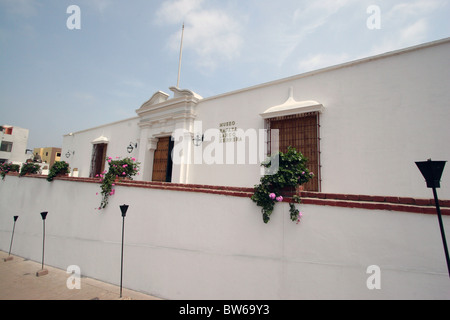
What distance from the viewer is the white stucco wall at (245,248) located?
3.12 m

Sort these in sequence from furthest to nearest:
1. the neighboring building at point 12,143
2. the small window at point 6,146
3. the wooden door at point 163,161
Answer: the small window at point 6,146
the neighboring building at point 12,143
the wooden door at point 163,161

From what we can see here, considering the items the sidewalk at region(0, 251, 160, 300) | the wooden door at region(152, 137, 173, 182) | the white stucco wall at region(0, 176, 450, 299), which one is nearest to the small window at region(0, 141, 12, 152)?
the sidewalk at region(0, 251, 160, 300)

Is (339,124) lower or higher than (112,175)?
higher

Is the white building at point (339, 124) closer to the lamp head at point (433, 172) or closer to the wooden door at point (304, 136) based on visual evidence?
the wooden door at point (304, 136)

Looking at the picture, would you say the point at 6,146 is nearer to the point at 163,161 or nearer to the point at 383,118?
the point at 163,161

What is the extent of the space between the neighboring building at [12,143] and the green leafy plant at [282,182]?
42.2 m

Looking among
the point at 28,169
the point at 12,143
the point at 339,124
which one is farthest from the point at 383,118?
the point at 12,143

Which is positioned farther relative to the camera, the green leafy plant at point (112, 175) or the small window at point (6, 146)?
the small window at point (6, 146)

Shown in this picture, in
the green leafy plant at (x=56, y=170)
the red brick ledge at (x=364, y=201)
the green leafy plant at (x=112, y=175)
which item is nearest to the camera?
the red brick ledge at (x=364, y=201)

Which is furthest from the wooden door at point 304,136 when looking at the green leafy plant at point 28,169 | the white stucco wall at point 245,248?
the green leafy plant at point 28,169

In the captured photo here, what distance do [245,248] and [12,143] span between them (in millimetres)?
44778

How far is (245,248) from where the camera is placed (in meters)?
4.18

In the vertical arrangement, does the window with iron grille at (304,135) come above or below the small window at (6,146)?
below
